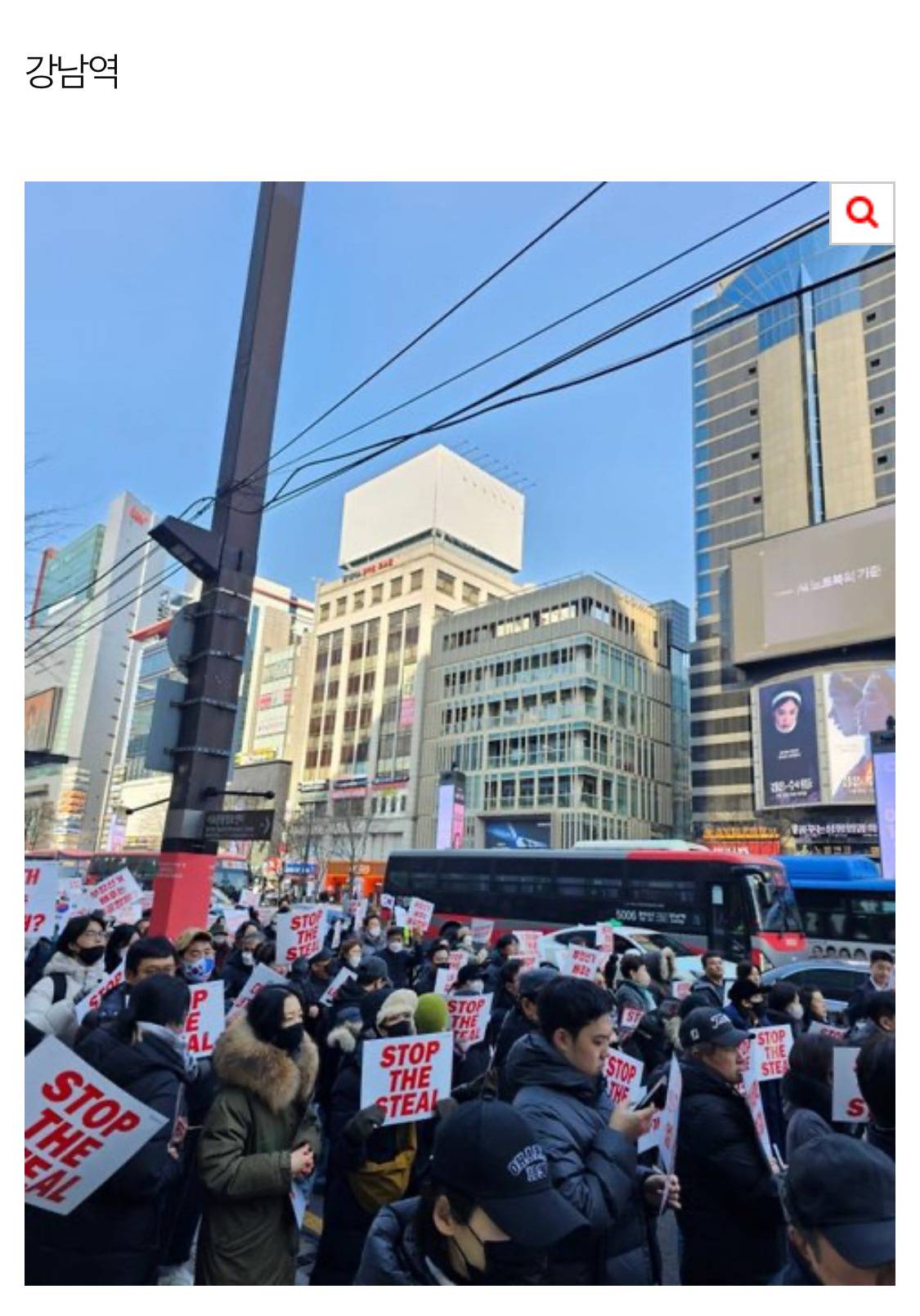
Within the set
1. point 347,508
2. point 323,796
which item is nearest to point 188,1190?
point 323,796

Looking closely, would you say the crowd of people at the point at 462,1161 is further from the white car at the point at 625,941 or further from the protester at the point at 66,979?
the white car at the point at 625,941

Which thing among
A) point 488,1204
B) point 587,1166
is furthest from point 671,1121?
point 488,1204

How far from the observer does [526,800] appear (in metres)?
55.2

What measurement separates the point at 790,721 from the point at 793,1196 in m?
55.1

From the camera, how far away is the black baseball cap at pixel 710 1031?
3217 millimetres

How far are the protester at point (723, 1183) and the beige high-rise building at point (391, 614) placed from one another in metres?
59.6

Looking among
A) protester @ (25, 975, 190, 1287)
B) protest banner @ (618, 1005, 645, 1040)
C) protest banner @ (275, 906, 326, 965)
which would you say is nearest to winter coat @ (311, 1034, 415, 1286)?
protester @ (25, 975, 190, 1287)

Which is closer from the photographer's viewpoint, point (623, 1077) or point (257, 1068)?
point (257, 1068)

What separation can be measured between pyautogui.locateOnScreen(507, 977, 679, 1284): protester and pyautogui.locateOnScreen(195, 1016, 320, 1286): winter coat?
0.94 meters

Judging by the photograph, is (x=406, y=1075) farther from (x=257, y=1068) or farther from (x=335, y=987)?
(x=335, y=987)

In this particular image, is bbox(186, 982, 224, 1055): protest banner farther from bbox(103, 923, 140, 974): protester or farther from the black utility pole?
the black utility pole

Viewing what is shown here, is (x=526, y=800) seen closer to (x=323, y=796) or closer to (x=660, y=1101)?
(x=323, y=796)

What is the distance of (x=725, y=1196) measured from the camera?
123 inches

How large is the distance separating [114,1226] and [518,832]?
5304 cm
